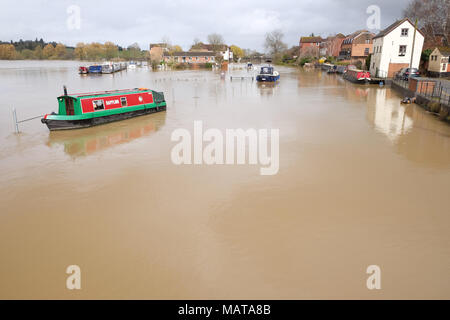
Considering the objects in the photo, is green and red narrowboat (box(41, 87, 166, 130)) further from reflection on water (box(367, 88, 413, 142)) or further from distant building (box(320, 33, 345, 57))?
distant building (box(320, 33, 345, 57))

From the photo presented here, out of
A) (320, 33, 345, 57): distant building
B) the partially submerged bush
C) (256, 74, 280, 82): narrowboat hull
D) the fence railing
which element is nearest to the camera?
the partially submerged bush

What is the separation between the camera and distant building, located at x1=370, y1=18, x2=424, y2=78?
42125 millimetres

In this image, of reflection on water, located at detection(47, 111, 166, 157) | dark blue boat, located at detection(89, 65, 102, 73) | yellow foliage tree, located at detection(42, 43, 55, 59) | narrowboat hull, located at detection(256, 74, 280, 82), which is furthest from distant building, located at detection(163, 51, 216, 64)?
reflection on water, located at detection(47, 111, 166, 157)

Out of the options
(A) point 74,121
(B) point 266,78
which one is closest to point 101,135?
(A) point 74,121

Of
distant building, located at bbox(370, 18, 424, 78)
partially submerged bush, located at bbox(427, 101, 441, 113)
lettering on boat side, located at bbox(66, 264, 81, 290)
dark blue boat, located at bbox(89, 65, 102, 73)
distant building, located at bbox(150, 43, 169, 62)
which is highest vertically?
distant building, located at bbox(150, 43, 169, 62)

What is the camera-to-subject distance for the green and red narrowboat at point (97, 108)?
1772cm

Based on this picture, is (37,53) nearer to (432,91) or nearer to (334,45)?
(334,45)

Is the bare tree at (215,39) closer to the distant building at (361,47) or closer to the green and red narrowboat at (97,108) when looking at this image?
the distant building at (361,47)

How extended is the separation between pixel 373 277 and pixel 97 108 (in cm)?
1695

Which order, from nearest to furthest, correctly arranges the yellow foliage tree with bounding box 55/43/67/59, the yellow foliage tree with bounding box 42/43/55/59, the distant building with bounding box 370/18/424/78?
1. the distant building with bounding box 370/18/424/78
2. the yellow foliage tree with bounding box 42/43/55/59
3. the yellow foliage tree with bounding box 55/43/67/59

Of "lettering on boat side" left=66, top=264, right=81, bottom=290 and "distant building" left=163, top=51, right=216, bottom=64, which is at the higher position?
"distant building" left=163, top=51, right=216, bottom=64

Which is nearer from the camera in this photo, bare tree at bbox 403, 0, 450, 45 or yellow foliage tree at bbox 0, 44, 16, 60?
bare tree at bbox 403, 0, 450, 45

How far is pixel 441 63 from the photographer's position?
37719 mm
